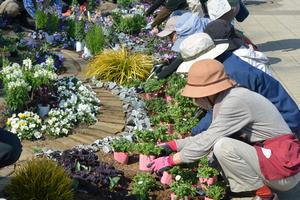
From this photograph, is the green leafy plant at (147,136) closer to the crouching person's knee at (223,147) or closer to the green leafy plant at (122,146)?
the green leafy plant at (122,146)

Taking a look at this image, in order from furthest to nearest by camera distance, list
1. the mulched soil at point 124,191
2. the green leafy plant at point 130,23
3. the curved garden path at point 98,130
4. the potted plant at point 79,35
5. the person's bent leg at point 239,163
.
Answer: the green leafy plant at point 130,23, the potted plant at point 79,35, the curved garden path at point 98,130, the mulched soil at point 124,191, the person's bent leg at point 239,163

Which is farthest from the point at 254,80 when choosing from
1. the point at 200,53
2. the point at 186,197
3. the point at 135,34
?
the point at 135,34

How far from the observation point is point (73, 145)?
16.8 ft

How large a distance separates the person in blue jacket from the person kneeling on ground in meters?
0.40

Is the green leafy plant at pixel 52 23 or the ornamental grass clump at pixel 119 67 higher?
the green leafy plant at pixel 52 23

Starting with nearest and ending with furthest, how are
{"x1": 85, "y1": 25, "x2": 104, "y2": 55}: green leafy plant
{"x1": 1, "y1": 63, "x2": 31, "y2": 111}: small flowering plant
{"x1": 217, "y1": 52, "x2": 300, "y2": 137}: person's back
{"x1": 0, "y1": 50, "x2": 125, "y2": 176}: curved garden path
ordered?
{"x1": 217, "y1": 52, "x2": 300, "y2": 137}: person's back < {"x1": 0, "y1": 50, "x2": 125, "y2": 176}: curved garden path < {"x1": 1, "y1": 63, "x2": 31, "y2": 111}: small flowering plant < {"x1": 85, "y1": 25, "x2": 104, "y2": 55}: green leafy plant

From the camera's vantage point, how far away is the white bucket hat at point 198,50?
4.54 m

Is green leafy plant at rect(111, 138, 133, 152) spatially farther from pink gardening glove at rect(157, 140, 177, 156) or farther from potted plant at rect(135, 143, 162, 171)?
pink gardening glove at rect(157, 140, 177, 156)

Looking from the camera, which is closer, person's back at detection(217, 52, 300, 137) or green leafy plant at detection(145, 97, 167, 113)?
person's back at detection(217, 52, 300, 137)

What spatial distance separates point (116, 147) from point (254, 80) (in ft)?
4.08

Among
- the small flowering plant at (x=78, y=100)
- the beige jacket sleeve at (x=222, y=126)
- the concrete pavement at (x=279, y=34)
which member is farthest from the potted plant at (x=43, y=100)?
the concrete pavement at (x=279, y=34)

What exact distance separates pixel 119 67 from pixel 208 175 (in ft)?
9.38

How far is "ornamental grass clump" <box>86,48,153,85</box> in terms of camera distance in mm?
6809

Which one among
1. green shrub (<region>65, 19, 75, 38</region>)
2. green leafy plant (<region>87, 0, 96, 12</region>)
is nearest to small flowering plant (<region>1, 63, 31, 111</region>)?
green shrub (<region>65, 19, 75, 38</region>)
